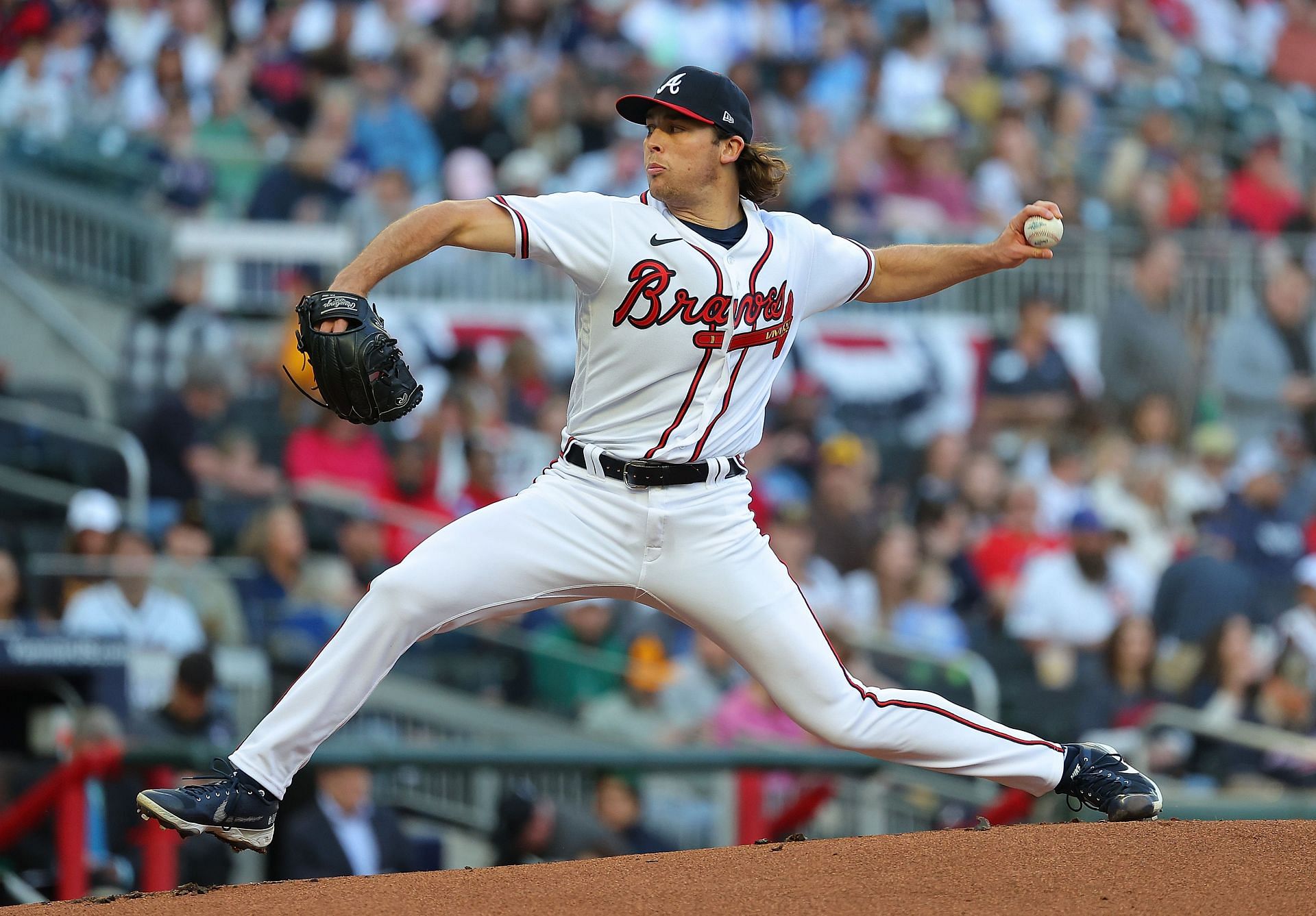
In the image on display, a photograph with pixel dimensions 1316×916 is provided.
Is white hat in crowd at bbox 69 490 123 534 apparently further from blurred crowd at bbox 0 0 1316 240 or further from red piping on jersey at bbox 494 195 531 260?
red piping on jersey at bbox 494 195 531 260

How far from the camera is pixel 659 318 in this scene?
163 inches

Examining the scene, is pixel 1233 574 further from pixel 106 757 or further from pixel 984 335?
pixel 106 757

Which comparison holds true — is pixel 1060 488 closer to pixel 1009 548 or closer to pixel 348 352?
pixel 1009 548

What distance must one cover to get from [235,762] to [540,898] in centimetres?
76

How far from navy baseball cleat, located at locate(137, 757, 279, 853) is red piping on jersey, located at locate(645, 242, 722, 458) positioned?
3.91 feet

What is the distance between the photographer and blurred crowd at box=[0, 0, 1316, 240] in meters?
10.1

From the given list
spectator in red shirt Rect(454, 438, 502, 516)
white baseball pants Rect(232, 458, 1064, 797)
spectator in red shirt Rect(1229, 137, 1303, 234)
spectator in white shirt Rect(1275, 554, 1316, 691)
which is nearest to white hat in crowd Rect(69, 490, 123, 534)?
spectator in red shirt Rect(454, 438, 502, 516)

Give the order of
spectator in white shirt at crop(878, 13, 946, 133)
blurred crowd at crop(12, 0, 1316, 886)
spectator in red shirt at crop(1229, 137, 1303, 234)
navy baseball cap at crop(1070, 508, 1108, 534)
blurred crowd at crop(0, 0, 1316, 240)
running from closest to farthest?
blurred crowd at crop(12, 0, 1316, 886), navy baseball cap at crop(1070, 508, 1108, 534), blurred crowd at crop(0, 0, 1316, 240), spectator in white shirt at crop(878, 13, 946, 133), spectator in red shirt at crop(1229, 137, 1303, 234)

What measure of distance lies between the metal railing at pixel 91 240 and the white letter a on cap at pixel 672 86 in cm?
586

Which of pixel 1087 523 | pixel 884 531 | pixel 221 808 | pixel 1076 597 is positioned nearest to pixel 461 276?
pixel 884 531

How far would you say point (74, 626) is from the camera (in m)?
7.03

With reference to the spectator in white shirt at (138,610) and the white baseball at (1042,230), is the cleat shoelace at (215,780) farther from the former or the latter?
the spectator in white shirt at (138,610)

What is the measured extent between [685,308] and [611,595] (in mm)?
731

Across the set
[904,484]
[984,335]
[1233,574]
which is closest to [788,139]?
[984,335]
